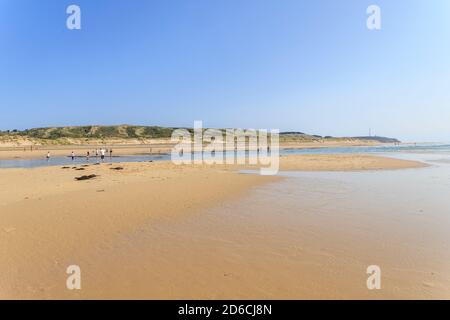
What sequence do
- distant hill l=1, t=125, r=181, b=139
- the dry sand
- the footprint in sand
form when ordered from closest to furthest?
the dry sand
the footprint in sand
distant hill l=1, t=125, r=181, b=139

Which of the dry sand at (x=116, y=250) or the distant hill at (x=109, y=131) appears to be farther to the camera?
the distant hill at (x=109, y=131)

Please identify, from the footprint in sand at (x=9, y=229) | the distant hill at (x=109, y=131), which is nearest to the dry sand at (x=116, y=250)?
the footprint in sand at (x=9, y=229)

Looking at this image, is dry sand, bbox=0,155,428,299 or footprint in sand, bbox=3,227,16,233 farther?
footprint in sand, bbox=3,227,16,233

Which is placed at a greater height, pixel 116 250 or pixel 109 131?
pixel 109 131

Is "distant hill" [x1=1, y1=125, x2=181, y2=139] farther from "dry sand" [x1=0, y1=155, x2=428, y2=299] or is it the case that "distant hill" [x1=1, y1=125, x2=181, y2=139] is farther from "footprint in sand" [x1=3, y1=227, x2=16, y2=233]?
"footprint in sand" [x1=3, y1=227, x2=16, y2=233]

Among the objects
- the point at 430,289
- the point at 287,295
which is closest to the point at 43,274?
the point at 287,295

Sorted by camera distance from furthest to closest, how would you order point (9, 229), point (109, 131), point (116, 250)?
point (109, 131) < point (9, 229) < point (116, 250)

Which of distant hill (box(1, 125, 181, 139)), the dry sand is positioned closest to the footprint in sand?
the dry sand

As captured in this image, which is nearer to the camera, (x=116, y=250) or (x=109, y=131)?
(x=116, y=250)

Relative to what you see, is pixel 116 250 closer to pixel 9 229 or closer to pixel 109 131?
pixel 9 229

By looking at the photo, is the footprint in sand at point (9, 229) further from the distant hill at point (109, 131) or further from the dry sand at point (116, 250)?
the distant hill at point (109, 131)

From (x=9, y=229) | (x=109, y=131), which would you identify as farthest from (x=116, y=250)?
(x=109, y=131)
